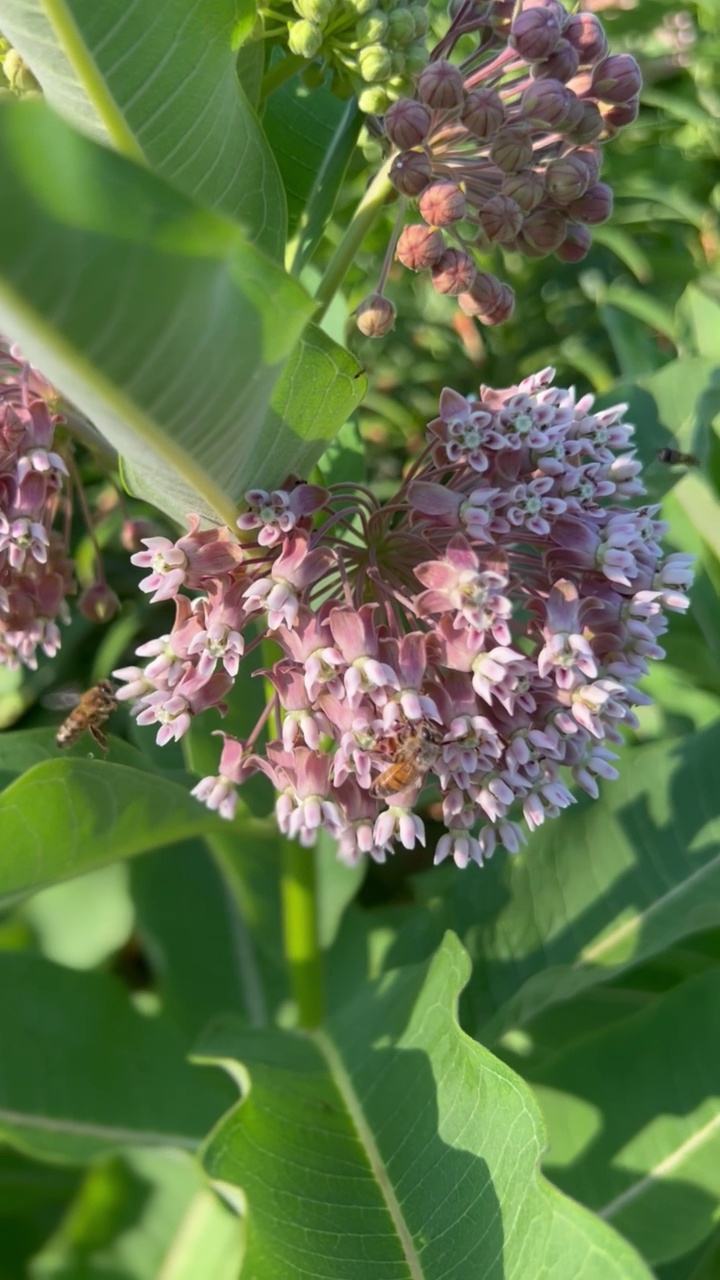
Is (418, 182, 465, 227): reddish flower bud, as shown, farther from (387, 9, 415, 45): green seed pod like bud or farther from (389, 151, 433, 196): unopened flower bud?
(387, 9, 415, 45): green seed pod like bud

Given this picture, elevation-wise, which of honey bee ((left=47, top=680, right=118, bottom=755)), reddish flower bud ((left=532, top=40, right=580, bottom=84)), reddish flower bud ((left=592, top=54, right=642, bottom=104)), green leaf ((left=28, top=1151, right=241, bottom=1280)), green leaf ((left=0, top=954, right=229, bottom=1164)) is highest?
reddish flower bud ((left=532, top=40, right=580, bottom=84))

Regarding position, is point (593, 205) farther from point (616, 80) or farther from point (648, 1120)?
point (648, 1120)

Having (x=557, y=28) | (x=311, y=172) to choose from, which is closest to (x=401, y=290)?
(x=311, y=172)

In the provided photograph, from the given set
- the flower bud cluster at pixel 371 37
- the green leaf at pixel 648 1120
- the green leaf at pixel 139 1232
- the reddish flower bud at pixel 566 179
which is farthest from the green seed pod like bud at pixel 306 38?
the green leaf at pixel 139 1232

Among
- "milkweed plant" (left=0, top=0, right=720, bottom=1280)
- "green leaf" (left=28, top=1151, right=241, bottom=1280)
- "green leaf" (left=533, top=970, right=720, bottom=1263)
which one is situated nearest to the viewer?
"milkweed plant" (left=0, top=0, right=720, bottom=1280)

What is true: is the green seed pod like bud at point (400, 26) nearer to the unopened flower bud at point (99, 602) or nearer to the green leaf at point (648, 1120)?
the unopened flower bud at point (99, 602)

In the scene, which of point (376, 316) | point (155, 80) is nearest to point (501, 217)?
point (376, 316)

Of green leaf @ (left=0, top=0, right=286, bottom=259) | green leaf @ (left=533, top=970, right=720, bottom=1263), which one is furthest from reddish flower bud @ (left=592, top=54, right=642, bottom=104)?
green leaf @ (left=533, top=970, right=720, bottom=1263)

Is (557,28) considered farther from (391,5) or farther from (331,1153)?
(331,1153)
